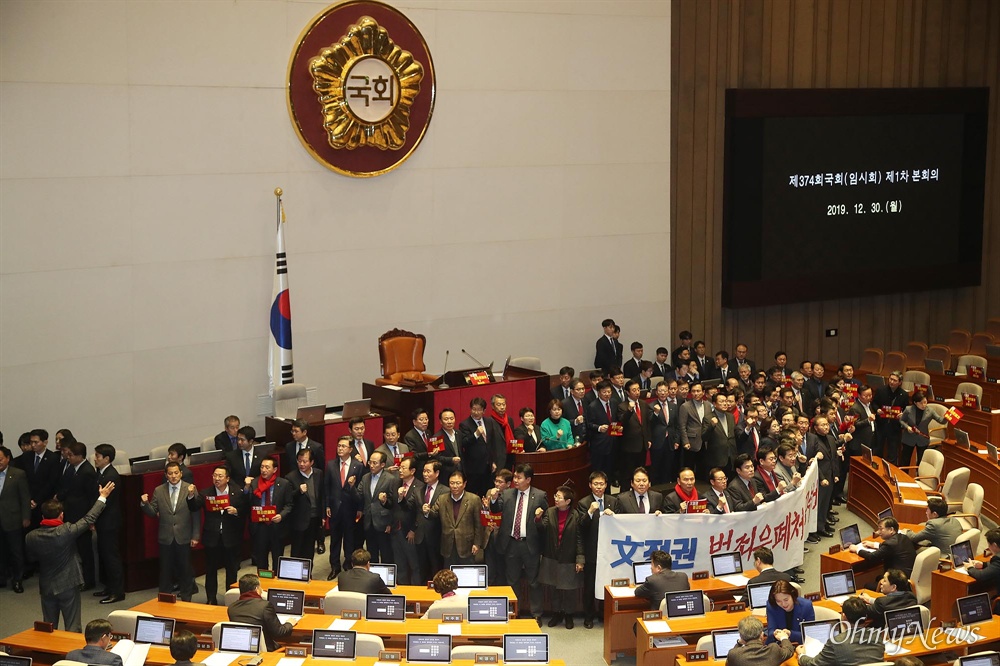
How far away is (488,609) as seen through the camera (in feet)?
32.1

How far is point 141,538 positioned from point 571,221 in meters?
8.45

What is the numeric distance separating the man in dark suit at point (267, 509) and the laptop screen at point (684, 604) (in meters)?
3.97

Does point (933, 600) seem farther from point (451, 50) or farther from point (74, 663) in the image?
point (451, 50)

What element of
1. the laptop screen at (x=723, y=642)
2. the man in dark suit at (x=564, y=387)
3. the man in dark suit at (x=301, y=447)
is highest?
the man in dark suit at (x=564, y=387)

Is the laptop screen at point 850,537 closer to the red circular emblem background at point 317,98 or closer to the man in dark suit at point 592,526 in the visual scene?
the man in dark suit at point 592,526

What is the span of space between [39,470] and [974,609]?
8871 mm

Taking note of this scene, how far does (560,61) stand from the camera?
693 inches

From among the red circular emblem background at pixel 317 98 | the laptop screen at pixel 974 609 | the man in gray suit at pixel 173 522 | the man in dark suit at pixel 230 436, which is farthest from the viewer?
the red circular emblem background at pixel 317 98

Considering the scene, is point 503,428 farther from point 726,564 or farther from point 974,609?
point 974,609

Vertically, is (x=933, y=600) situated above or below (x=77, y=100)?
below

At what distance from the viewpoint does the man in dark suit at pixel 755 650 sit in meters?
8.73

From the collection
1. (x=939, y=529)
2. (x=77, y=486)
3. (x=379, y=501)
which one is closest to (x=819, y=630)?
(x=939, y=529)

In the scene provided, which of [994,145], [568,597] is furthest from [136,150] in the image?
[994,145]

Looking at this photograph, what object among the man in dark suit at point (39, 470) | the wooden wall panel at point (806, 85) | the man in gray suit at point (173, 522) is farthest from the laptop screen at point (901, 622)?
the wooden wall panel at point (806, 85)
